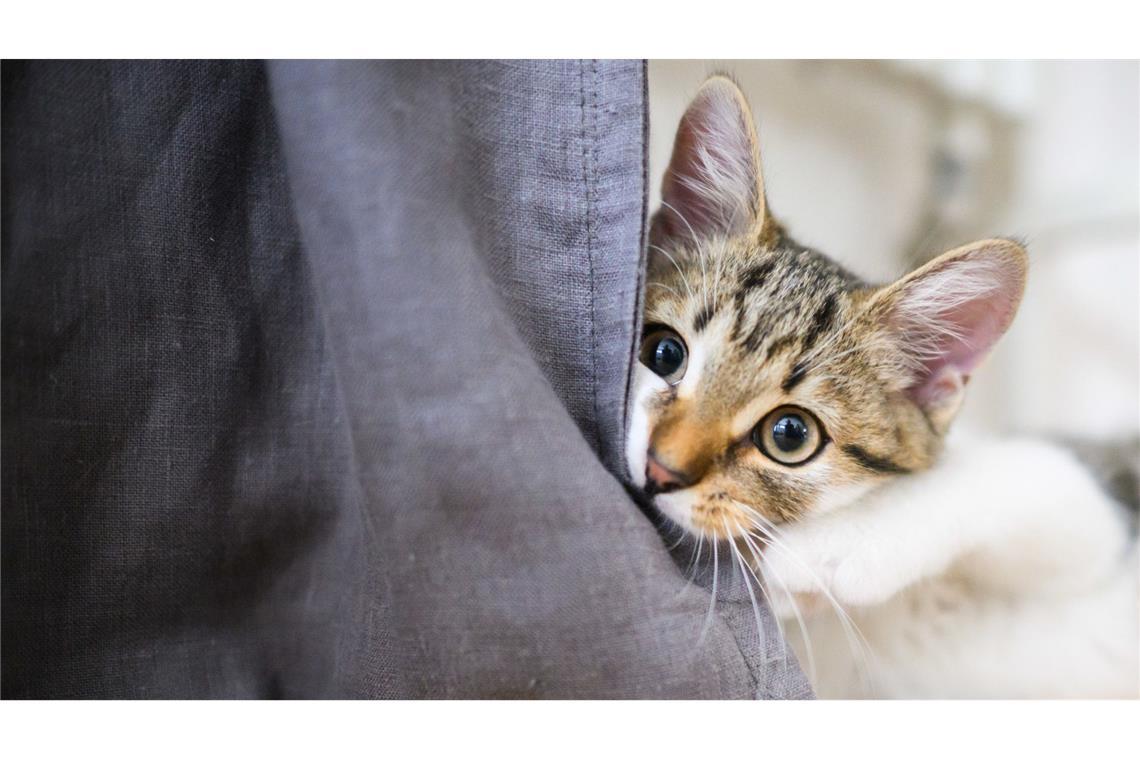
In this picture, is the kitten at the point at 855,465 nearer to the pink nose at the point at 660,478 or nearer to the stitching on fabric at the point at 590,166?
the pink nose at the point at 660,478

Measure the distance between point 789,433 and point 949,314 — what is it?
214mm

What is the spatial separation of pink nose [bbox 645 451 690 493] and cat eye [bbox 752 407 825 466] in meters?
0.10

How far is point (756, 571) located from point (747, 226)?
352 millimetres

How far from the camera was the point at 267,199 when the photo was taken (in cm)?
58

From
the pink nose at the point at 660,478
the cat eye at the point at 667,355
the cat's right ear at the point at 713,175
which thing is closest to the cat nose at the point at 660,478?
the pink nose at the point at 660,478

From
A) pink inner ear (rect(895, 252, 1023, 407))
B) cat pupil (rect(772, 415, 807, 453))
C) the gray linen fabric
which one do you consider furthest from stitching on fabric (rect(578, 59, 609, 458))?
pink inner ear (rect(895, 252, 1023, 407))

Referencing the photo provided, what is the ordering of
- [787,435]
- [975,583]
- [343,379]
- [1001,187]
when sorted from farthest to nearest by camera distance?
1. [1001,187]
2. [975,583]
3. [787,435]
4. [343,379]

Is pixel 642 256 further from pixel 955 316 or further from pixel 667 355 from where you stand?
pixel 955 316

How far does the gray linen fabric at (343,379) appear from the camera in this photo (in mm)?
495

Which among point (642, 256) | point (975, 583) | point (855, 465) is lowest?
point (975, 583)

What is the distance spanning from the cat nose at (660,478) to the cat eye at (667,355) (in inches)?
3.9

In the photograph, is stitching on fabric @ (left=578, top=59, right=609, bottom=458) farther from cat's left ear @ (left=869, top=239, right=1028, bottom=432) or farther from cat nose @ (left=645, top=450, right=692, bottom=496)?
cat's left ear @ (left=869, top=239, right=1028, bottom=432)

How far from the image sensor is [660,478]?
61cm

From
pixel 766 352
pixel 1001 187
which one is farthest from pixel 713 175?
pixel 1001 187
